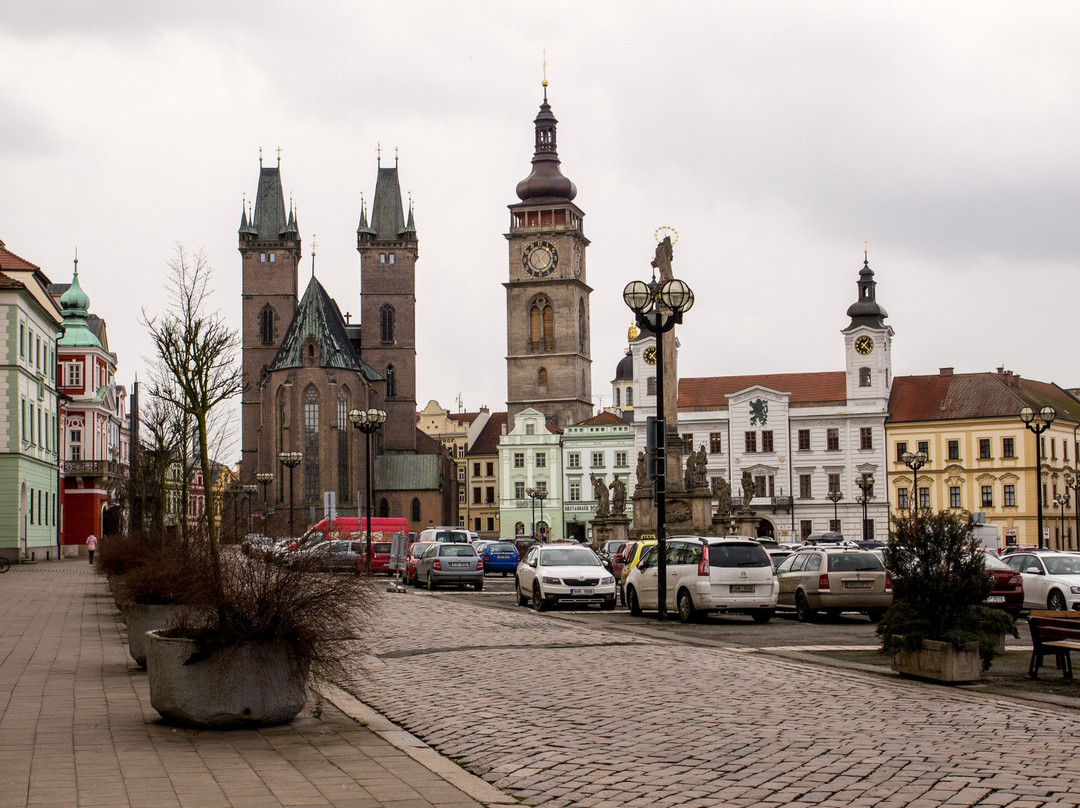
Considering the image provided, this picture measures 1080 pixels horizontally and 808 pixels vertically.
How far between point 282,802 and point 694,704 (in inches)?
195

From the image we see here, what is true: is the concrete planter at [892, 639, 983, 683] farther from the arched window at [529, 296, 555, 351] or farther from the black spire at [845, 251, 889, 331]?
the arched window at [529, 296, 555, 351]

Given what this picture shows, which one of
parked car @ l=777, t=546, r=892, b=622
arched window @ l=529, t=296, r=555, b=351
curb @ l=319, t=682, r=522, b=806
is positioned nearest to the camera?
curb @ l=319, t=682, r=522, b=806

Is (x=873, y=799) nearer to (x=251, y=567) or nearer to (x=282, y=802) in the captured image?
(x=282, y=802)

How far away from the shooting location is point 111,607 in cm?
2814

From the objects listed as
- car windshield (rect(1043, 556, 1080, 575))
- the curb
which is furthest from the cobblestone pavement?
car windshield (rect(1043, 556, 1080, 575))

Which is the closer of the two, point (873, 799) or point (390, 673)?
point (873, 799)

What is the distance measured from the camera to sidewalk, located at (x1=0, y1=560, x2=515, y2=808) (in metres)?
8.23

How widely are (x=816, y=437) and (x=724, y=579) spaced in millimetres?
74820

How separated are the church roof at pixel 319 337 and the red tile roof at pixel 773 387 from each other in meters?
28.9

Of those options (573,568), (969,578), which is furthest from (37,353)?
(969,578)

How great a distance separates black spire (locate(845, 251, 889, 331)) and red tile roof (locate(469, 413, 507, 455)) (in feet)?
156

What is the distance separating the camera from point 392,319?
122 meters

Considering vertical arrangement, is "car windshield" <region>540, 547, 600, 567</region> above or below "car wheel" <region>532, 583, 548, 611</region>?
above

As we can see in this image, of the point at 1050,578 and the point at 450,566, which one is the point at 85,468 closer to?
the point at 450,566
